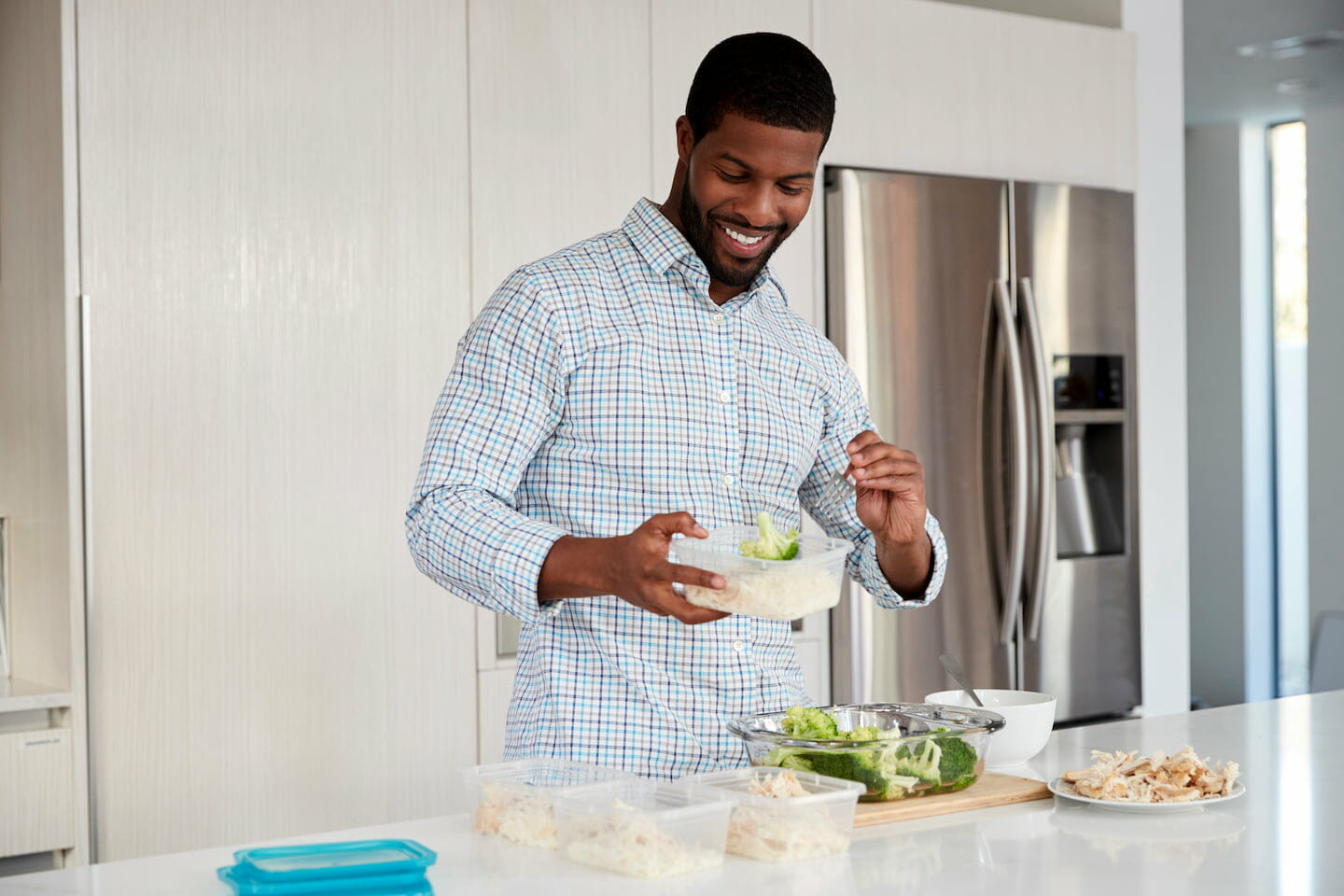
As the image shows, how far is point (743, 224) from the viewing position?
1.61 meters

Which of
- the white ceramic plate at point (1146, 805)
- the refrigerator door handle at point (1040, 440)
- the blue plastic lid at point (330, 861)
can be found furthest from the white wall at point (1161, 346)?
the blue plastic lid at point (330, 861)

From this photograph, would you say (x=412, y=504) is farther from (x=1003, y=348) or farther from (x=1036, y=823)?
(x=1003, y=348)

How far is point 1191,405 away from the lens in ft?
20.7

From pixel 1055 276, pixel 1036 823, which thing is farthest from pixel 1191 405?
pixel 1036 823

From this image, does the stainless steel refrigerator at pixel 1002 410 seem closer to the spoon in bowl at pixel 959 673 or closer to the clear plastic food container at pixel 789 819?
the spoon in bowl at pixel 959 673

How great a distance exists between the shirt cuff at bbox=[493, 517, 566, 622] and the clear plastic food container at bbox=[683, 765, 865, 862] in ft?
0.84

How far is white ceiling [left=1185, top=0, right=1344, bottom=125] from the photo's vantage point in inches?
172

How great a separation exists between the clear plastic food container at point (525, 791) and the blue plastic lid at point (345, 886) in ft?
0.51

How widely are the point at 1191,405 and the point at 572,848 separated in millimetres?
5606

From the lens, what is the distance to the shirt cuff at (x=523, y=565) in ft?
4.66

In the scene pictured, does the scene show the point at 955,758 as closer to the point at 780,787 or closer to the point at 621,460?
the point at 780,787

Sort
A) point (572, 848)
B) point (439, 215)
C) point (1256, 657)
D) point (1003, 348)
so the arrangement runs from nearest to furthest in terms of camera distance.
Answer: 1. point (572, 848)
2. point (439, 215)
3. point (1003, 348)
4. point (1256, 657)

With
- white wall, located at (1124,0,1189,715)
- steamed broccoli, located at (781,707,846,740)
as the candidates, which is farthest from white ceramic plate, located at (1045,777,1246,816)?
white wall, located at (1124,0,1189,715)

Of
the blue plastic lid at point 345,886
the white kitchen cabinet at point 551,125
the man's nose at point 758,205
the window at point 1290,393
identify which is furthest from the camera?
the window at point 1290,393
